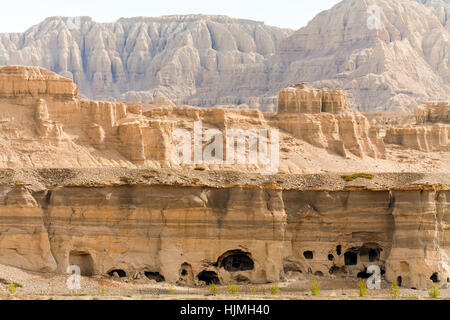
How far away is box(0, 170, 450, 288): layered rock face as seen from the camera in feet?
182

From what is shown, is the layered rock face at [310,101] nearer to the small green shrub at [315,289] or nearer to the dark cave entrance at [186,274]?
the dark cave entrance at [186,274]

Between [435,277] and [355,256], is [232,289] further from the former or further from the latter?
[435,277]

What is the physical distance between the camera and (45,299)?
146ft

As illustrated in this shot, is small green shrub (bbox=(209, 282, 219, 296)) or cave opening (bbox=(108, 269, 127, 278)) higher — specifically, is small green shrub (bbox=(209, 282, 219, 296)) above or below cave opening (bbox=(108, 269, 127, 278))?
below

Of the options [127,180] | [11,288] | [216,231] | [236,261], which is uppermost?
[127,180]

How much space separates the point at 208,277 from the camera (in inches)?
2233

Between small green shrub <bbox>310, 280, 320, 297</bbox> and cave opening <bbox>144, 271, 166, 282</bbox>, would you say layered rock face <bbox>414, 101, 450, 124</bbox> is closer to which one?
small green shrub <bbox>310, 280, 320, 297</bbox>

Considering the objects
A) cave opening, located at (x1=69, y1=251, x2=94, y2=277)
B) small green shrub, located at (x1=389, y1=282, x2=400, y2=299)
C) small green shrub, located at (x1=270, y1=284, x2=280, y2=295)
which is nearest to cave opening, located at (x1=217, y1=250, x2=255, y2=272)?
small green shrub, located at (x1=270, y1=284, x2=280, y2=295)

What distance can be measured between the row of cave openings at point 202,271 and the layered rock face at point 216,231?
0.20ft

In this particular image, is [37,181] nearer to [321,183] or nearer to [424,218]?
[321,183]

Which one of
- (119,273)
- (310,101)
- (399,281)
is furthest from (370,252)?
(310,101)

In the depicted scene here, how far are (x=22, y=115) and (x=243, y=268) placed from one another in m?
41.0

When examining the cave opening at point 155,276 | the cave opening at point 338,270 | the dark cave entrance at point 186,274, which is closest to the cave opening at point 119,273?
the cave opening at point 155,276

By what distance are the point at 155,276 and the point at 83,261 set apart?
4.22 metres
